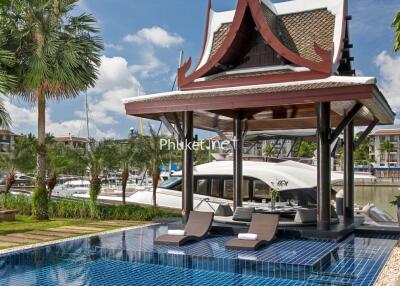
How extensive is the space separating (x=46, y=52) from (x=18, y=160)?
11041 millimetres

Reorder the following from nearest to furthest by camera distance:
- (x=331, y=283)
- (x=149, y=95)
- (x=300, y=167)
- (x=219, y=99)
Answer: (x=331, y=283) < (x=219, y=99) < (x=149, y=95) < (x=300, y=167)

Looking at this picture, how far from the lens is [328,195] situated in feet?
37.2

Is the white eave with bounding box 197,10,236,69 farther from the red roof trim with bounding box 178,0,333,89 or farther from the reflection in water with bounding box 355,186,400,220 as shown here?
the reflection in water with bounding box 355,186,400,220

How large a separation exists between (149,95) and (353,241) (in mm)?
6607

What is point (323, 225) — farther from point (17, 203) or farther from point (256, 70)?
point (17, 203)

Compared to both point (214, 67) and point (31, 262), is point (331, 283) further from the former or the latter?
point (214, 67)

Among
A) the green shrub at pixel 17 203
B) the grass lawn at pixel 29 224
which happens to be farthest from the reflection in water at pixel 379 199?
the green shrub at pixel 17 203

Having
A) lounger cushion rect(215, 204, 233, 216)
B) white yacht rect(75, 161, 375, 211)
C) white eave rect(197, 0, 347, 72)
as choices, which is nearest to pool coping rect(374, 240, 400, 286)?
white eave rect(197, 0, 347, 72)

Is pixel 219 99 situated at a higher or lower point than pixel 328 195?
higher

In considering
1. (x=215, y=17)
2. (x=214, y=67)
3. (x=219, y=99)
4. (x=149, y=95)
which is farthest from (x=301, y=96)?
(x=215, y=17)

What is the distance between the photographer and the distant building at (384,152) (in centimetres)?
11436

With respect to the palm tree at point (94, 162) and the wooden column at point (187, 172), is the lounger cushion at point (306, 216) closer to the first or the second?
the wooden column at point (187, 172)

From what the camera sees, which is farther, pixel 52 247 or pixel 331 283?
pixel 52 247

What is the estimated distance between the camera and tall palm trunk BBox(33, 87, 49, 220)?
53.4 ft
